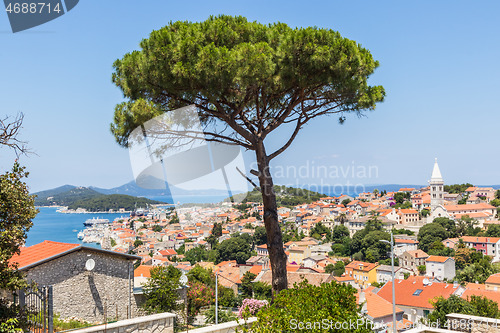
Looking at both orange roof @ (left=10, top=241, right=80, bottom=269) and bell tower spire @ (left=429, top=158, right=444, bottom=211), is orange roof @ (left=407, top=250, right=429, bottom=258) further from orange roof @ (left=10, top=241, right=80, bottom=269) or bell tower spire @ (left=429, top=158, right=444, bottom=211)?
orange roof @ (left=10, top=241, right=80, bottom=269)

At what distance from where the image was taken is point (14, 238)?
3.04 m

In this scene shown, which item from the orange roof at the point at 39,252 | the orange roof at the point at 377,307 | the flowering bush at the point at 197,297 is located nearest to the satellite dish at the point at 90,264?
the orange roof at the point at 39,252

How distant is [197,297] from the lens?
8.58 meters

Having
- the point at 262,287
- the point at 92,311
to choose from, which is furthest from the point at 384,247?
the point at 92,311

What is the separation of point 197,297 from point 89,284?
245 cm

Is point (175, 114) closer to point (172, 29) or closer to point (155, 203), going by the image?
point (172, 29)

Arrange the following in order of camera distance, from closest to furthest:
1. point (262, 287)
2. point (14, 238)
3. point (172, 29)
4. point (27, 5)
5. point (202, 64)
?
point (14, 238)
point (27, 5)
point (202, 64)
point (172, 29)
point (262, 287)

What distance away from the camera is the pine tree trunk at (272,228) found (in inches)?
193

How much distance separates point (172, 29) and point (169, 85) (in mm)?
813

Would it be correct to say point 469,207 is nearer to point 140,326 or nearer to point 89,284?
point 89,284

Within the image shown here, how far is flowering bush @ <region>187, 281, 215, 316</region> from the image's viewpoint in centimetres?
827

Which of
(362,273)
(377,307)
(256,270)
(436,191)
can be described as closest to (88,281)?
(377,307)

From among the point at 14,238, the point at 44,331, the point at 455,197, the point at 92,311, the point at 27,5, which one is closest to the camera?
the point at 14,238

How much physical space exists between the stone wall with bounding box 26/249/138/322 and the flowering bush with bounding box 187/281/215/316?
53.0 inches
